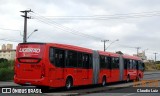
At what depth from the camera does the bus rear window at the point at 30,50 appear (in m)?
22.9

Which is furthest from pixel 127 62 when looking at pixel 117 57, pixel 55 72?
pixel 55 72

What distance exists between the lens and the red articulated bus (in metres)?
22.8

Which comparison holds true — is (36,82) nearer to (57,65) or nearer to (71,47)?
(57,65)

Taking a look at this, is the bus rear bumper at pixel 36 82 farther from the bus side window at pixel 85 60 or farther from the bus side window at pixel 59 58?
the bus side window at pixel 85 60

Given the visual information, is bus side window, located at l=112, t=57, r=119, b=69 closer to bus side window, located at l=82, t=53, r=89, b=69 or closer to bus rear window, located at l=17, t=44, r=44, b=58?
bus side window, located at l=82, t=53, r=89, b=69

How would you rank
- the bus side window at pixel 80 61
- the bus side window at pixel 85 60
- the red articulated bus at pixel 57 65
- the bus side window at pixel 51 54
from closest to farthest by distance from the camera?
the red articulated bus at pixel 57 65
the bus side window at pixel 51 54
the bus side window at pixel 80 61
the bus side window at pixel 85 60

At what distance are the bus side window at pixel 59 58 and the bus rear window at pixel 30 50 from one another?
1.23m

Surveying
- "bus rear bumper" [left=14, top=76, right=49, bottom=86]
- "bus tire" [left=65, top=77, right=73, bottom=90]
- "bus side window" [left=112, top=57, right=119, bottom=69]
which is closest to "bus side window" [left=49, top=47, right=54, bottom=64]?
"bus rear bumper" [left=14, top=76, right=49, bottom=86]

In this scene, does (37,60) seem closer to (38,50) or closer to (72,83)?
(38,50)

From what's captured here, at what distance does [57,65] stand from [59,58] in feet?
1.65

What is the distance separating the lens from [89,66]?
29.2 m

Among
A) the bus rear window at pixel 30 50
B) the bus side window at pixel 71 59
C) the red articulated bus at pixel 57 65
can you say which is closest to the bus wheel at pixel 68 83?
the red articulated bus at pixel 57 65

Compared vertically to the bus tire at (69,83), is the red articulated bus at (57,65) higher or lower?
higher

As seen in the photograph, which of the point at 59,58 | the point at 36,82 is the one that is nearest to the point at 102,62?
the point at 59,58
